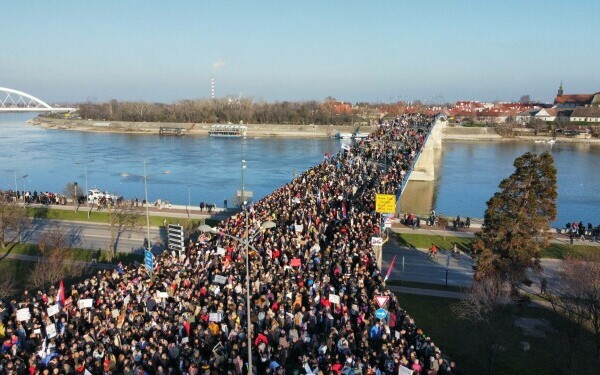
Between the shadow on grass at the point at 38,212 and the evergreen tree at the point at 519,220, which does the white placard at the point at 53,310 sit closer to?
the evergreen tree at the point at 519,220

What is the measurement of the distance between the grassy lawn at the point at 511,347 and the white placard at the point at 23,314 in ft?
32.6

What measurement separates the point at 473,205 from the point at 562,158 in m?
36.9

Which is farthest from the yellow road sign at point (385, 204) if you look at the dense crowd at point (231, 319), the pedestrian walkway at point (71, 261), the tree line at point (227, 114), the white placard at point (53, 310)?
the tree line at point (227, 114)

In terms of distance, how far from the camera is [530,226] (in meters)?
15.6

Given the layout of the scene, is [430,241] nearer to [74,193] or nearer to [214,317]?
[214,317]

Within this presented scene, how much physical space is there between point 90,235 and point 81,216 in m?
4.02

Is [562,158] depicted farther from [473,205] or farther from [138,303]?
[138,303]

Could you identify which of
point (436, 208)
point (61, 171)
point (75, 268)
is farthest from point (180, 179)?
point (75, 268)

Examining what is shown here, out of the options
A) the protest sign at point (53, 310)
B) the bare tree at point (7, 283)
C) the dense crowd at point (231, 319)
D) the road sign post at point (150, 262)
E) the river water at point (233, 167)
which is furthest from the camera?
the river water at point (233, 167)

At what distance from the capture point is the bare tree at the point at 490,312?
40.6 feet

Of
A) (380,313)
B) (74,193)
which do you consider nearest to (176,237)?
(380,313)

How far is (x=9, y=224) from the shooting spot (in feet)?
77.2

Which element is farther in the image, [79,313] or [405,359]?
[79,313]

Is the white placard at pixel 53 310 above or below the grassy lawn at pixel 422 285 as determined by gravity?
above
